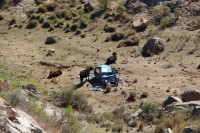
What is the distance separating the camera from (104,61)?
34.2 meters

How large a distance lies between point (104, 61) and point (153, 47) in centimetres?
387

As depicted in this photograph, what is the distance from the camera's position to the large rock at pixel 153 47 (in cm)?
3469

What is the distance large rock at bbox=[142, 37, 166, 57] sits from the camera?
34.7 meters

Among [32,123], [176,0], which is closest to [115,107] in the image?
[32,123]

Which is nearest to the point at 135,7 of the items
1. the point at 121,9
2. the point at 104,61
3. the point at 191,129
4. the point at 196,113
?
the point at 121,9

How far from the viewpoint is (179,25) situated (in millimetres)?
39406

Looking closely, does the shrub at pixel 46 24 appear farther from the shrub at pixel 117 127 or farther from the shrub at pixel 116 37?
the shrub at pixel 117 127

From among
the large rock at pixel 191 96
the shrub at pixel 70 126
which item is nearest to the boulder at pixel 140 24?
the large rock at pixel 191 96

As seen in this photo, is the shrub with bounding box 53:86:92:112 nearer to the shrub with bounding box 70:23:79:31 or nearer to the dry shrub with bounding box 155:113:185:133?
the dry shrub with bounding box 155:113:185:133

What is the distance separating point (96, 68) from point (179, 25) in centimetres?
1192

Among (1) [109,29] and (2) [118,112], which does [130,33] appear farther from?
(2) [118,112]

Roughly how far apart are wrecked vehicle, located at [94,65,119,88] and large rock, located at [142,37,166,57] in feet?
17.3

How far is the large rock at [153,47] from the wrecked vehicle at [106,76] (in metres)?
5.27

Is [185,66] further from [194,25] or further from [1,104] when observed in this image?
[1,104]
